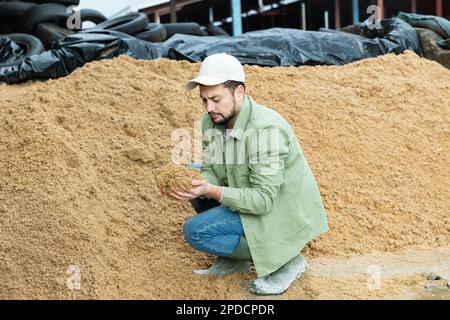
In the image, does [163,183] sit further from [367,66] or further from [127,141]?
[367,66]

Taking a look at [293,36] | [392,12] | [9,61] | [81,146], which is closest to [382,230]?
[81,146]

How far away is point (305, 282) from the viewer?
3008 millimetres

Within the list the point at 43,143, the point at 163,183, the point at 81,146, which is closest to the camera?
the point at 163,183

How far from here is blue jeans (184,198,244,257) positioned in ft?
9.03

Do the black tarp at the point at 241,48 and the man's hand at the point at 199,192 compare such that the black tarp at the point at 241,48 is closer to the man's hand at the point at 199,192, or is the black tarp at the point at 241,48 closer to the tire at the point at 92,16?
the tire at the point at 92,16

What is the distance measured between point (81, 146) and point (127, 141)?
0.31 metres

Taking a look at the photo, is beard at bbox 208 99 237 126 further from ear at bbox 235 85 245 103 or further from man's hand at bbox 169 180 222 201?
man's hand at bbox 169 180 222 201

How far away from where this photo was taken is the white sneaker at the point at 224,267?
10.1 ft

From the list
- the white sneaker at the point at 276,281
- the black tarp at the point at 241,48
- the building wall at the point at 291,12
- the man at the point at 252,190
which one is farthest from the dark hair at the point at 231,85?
the building wall at the point at 291,12

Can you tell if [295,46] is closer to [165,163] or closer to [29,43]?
[165,163]

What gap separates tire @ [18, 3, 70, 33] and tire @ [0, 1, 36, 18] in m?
0.18

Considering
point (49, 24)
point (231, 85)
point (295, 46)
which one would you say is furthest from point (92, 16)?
point (231, 85)

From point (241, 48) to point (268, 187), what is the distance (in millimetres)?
3336

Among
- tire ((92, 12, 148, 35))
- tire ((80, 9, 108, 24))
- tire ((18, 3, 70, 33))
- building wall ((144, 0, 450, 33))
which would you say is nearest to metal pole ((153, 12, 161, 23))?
building wall ((144, 0, 450, 33))
